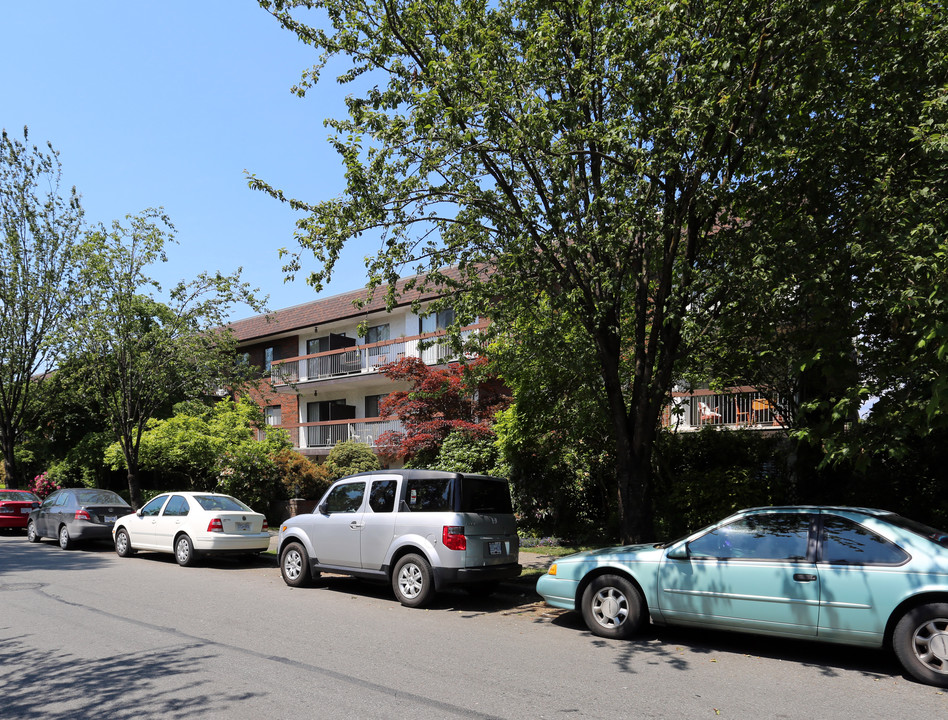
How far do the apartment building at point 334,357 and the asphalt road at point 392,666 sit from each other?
16.3 meters

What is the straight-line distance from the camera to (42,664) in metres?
6.45

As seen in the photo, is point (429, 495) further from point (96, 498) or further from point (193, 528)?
point (96, 498)

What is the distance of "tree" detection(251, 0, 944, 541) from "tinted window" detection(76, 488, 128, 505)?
11.0 meters

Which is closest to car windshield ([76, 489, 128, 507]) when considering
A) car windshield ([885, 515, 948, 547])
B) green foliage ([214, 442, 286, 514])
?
green foliage ([214, 442, 286, 514])

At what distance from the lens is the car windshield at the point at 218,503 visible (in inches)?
571

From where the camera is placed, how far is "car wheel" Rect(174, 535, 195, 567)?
14070 millimetres

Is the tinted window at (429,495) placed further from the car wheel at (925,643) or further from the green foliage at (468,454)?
the green foliage at (468,454)

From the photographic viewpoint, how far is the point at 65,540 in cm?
1694

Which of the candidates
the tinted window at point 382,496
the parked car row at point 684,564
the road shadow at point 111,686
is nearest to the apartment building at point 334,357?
the tinted window at point 382,496

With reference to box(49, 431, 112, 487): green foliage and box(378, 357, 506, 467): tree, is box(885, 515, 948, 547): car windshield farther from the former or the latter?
box(49, 431, 112, 487): green foliage

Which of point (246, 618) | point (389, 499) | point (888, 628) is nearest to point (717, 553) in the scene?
point (888, 628)

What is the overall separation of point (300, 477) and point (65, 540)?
636 cm

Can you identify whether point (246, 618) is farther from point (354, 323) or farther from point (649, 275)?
point (354, 323)

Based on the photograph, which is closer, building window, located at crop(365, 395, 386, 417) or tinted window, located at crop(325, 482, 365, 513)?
tinted window, located at crop(325, 482, 365, 513)
